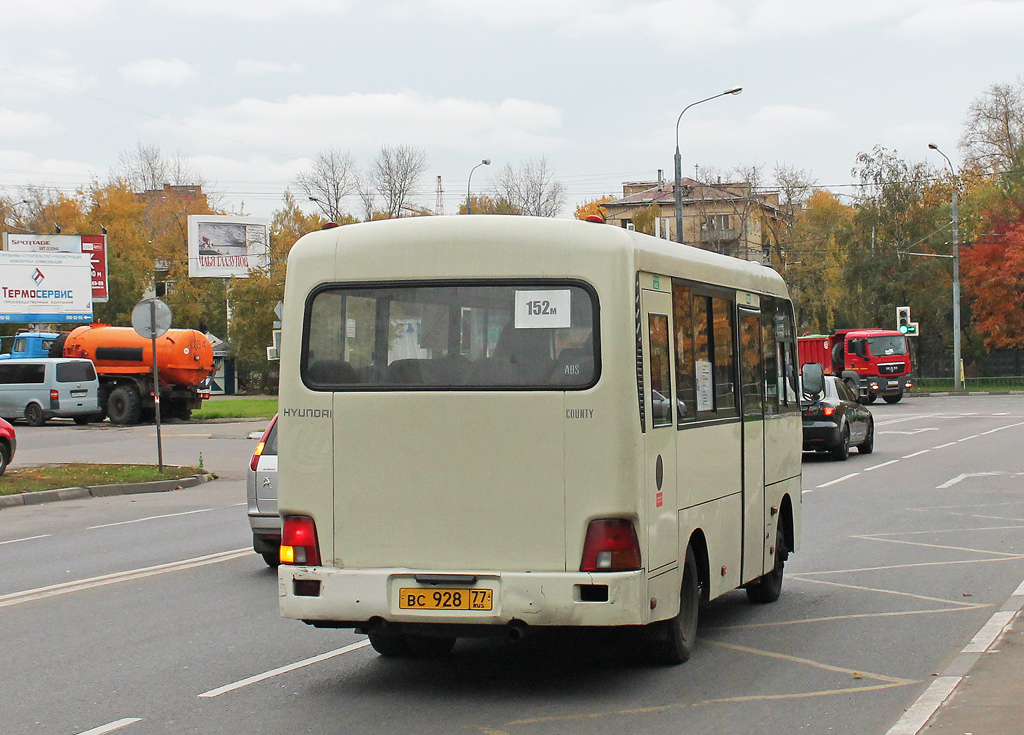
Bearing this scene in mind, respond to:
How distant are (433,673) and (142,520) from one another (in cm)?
1036

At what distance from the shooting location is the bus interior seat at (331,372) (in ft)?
23.0

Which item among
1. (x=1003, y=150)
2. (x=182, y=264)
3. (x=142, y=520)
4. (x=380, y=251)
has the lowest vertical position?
(x=142, y=520)

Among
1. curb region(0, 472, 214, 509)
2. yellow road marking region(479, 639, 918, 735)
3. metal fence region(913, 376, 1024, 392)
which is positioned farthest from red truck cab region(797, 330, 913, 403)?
yellow road marking region(479, 639, 918, 735)

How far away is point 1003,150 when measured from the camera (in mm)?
81875

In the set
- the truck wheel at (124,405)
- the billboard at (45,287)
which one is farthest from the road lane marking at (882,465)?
the billboard at (45,287)

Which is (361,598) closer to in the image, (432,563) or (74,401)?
(432,563)

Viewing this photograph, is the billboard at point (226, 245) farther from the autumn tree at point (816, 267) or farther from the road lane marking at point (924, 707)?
the road lane marking at point (924, 707)

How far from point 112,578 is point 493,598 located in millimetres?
6005

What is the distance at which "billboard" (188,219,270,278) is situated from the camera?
73.7m

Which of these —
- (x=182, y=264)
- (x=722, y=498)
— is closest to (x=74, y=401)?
(x=722, y=498)

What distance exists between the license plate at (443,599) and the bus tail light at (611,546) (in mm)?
541

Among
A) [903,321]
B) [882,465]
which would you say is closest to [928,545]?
[882,465]

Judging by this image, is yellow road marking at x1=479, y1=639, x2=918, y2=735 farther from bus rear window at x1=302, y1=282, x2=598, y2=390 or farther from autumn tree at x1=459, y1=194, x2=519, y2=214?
autumn tree at x1=459, y1=194, x2=519, y2=214

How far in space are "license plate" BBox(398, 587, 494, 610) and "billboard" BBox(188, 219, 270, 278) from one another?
224ft
